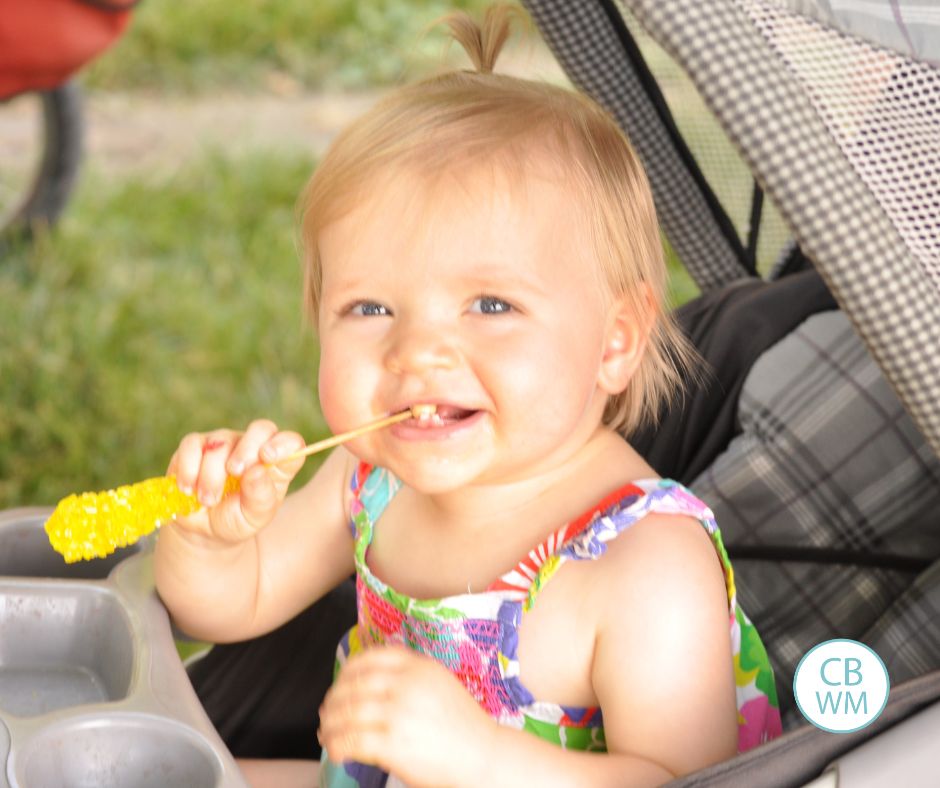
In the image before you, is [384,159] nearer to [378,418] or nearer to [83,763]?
[378,418]

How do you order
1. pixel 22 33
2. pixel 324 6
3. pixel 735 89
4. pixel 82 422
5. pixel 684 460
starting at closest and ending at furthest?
1. pixel 735 89
2. pixel 684 460
3. pixel 22 33
4. pixel 82 422
5. pixel 324 6

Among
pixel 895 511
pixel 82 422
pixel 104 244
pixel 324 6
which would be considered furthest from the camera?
pixel 324 6

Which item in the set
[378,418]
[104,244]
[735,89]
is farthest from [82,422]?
[735,89]

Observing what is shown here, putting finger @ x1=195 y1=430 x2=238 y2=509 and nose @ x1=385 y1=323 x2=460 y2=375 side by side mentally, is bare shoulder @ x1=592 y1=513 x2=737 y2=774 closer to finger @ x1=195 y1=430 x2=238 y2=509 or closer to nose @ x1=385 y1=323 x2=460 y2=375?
nose @ x1=385 y1=323 x2=460 y2=375

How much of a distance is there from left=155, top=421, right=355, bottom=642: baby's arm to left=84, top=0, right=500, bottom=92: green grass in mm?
2768

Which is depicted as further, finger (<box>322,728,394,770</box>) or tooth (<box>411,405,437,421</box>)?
tooth (<box>411,405,437,421</box>)

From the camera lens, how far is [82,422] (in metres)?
2.62

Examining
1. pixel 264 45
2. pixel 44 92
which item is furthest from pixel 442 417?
pixel 264 45

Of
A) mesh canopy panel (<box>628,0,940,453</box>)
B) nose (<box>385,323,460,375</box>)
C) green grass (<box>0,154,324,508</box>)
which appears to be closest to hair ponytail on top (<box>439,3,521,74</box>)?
nose (<box>385,323,460,375</box>)

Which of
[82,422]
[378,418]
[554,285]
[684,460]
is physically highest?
[554,285]

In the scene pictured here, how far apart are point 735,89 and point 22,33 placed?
1.78m

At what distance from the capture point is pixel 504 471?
121cm

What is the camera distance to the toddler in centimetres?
110

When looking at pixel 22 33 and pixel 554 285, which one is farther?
pixel 22 33
